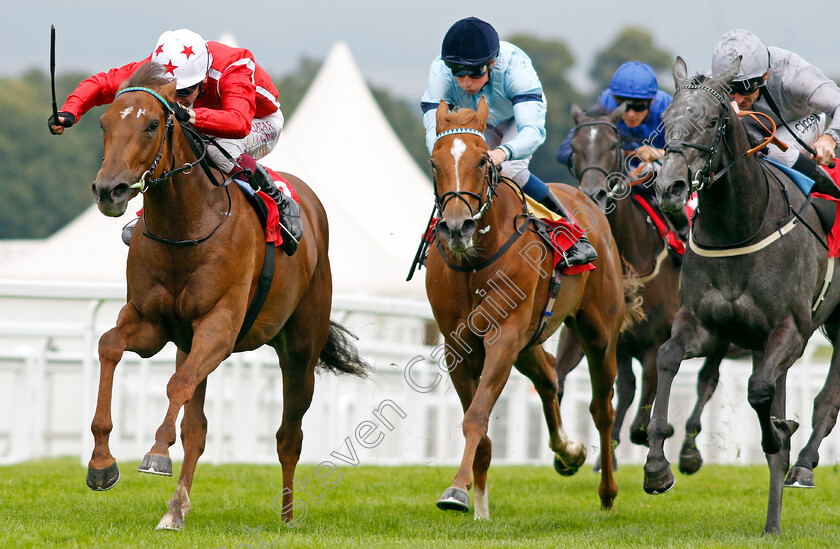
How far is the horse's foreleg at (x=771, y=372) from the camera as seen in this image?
5.64 metres

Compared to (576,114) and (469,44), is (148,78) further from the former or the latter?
(576,114)

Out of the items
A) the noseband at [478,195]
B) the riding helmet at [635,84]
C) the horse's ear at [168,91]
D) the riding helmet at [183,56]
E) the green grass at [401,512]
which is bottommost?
the green grass at [401,512]

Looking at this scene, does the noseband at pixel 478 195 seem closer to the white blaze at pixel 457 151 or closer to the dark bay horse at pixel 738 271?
the white blaze at pixel 457 151

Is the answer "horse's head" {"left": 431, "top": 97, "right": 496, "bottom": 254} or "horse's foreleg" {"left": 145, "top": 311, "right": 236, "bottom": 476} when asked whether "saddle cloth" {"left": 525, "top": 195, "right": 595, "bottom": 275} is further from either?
"horse's foreleg" {"left": 145, "top": 311, "right": 236, "bottom": 476}

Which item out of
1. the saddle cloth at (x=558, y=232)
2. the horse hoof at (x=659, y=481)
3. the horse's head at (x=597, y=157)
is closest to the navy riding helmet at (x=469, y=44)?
the saddle cloth at (x=558, y=232)

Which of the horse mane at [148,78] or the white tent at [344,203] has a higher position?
the horse mane at [148,78]

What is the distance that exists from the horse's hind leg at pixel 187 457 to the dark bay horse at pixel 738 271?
2.23m

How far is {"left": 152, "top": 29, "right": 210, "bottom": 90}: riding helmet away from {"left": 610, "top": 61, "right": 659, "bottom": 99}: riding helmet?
372 centimetres

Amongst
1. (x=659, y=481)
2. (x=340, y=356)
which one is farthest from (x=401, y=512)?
(x=659, y=481)

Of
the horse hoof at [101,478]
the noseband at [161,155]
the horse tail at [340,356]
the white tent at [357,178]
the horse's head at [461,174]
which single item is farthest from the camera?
the white tent at [357,178]

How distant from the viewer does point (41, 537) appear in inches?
201

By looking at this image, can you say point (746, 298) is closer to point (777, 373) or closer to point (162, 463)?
point (777, 373)

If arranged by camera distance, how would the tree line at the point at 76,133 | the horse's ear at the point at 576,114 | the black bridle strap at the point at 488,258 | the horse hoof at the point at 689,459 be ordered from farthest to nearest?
1. the tree line at the point at 76,133
2. the horse's ear at the point at 576,114
3. the horse hoof at the point at 689,459
4. the black bridle strap at the point at 488,258

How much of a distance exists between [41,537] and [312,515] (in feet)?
5.93
